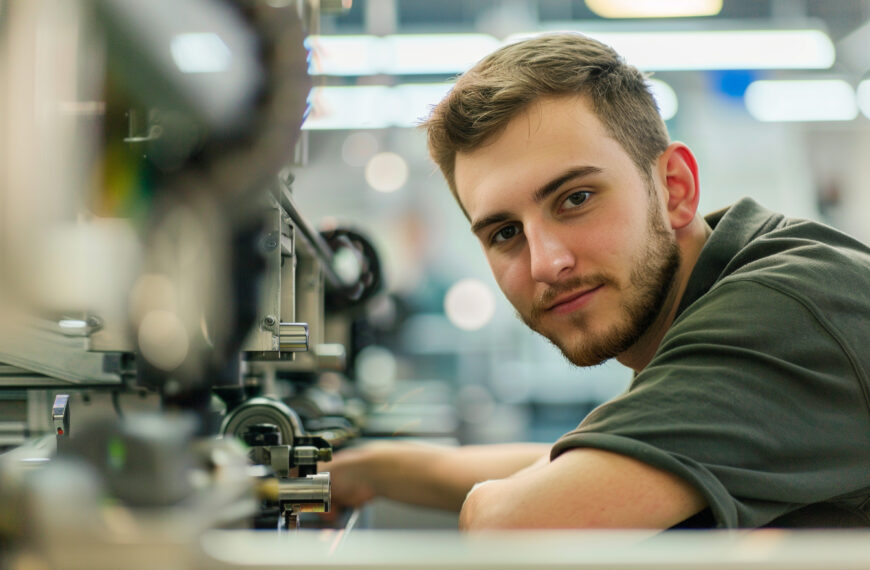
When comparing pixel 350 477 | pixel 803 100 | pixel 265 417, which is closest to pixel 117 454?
pixel 265 417

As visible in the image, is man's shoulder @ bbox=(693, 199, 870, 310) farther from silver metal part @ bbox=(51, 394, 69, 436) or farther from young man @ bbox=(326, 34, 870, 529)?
silver metal part @ bbox=(51, 394, 69, 436)

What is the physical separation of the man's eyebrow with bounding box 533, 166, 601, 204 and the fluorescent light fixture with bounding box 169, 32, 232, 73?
2.17 ft

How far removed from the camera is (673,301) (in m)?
1.17

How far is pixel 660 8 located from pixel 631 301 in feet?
11.4

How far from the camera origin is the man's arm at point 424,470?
1.51 meters

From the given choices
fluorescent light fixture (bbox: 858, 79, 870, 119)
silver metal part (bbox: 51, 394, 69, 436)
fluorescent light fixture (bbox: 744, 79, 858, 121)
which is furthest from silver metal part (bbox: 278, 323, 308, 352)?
fluorescent light fixture (bbox: 858, 79, 870, 119)

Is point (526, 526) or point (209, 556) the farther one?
point (526, 526)

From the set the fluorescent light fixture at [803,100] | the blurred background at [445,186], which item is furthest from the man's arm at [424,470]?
the fluorescent light fixture at [803,100]

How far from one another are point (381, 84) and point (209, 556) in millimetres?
4460

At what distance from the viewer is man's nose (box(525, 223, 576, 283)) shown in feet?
3.35

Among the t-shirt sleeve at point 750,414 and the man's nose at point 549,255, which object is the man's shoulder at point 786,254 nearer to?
the t-shirt sleeve at point 750,414

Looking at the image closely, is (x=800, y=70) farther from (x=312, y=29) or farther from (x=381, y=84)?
(x=312, y=29)

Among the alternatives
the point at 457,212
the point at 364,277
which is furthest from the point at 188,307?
the point at 457,212

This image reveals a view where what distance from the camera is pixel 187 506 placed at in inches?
11.5
